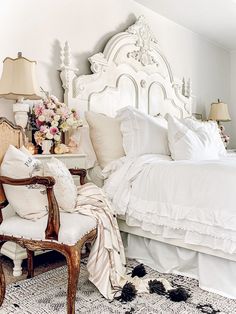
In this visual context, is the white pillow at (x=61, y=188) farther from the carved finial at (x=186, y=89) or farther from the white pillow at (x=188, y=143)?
the carved finial at (x=186, y=89)

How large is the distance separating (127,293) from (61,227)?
0.62 m

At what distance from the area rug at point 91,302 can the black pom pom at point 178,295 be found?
0.03m

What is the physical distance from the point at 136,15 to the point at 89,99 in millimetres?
1406

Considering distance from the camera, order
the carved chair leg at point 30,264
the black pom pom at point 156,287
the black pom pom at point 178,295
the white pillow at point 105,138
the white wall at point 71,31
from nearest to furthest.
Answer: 1. the black pom pom at point 178,295
2. the black pom pom at point 156,287
3. the carved chair leg at point 30,264
4. the white wall at point 71,31
5. the white pillow at point 105,138

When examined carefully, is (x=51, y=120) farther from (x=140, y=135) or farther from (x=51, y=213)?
(x=51, y=213)

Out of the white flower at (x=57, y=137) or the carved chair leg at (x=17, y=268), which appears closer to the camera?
the carved chair leg at (x=17, y=268)

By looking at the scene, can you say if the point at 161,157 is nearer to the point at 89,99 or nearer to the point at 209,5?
the point at 89,99

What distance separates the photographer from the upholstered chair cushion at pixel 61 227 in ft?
5.86

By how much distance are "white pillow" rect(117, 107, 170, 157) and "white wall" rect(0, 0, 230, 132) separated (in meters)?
0.71

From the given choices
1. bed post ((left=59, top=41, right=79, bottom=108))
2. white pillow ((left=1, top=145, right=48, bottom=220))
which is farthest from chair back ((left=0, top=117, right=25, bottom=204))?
bed post ((left=59, top=41, right=79, bottom=108))

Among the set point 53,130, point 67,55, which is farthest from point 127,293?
point 67,55

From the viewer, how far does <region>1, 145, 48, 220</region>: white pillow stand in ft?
6.41

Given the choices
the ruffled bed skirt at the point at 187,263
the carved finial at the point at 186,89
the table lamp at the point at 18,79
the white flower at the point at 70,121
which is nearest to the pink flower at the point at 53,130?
the white flower at the point at 70,121

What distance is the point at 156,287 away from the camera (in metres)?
2.12
